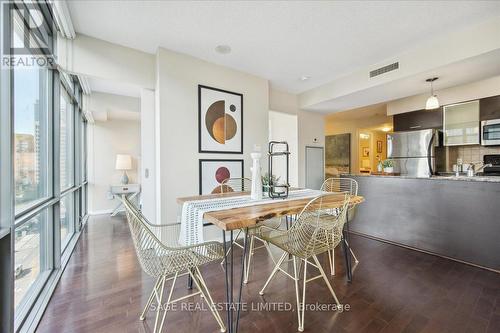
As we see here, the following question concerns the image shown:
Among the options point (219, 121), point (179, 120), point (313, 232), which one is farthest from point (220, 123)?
point (313, 232)

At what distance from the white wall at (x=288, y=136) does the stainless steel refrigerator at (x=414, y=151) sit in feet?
6.82

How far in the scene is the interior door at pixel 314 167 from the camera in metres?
4.92

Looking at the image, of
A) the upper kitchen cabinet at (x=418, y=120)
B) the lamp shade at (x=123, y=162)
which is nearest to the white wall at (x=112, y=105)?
the lamp shade at (x=123, y=162)

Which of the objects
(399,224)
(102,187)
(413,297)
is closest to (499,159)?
(399,224)

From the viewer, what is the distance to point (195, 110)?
3.12m

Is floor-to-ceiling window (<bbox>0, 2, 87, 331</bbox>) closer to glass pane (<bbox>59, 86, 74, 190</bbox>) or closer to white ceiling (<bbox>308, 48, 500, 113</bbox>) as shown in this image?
glass pane (<bbox>59, 86, 74, 190</bbox>)

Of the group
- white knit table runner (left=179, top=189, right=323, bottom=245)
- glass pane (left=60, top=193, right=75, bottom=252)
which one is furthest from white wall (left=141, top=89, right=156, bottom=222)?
white knit table runner (left=179, top=189, right=323, bottom=245)

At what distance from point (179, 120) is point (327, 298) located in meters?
2.66

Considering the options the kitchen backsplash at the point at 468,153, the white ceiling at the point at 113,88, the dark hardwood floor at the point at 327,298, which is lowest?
the dark hardwood floor at the point at 327,298

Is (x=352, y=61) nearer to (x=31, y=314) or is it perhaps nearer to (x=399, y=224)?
(x=399, y=224)

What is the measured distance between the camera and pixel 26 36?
1791 millimetres

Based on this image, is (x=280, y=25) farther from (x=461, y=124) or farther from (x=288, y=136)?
(x=461, y=124)

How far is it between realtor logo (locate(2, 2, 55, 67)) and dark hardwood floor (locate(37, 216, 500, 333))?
6.20 ft

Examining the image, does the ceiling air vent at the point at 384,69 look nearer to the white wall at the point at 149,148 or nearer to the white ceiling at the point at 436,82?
the white ceiling at the point at 436,82
